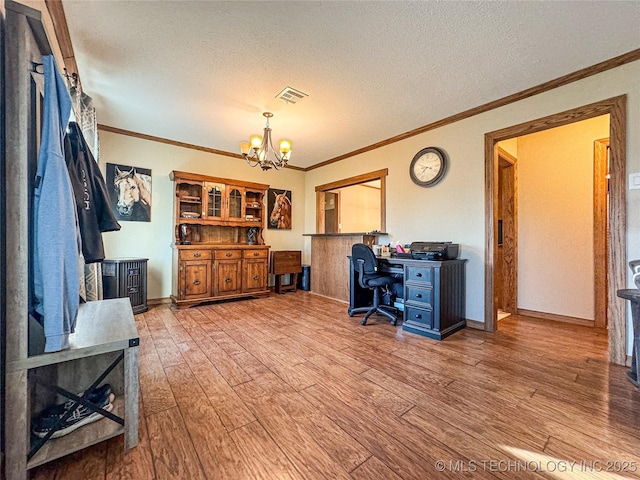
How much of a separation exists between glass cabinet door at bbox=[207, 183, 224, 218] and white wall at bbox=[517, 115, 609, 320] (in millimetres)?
4595

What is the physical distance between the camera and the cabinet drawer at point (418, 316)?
2.77 metres

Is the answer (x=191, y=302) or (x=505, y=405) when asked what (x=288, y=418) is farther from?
(x=191, y=302)

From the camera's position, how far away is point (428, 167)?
3.57m

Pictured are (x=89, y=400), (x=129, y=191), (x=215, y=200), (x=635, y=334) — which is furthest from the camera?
(x=215, y=200)

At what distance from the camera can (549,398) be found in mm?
1654

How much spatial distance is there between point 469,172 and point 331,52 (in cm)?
212

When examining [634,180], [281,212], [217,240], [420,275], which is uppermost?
[281,212]

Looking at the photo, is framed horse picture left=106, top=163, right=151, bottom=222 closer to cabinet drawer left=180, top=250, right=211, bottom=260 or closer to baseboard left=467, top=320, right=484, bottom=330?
cabinet drawer left=180, top=250, right=211, bottom=260

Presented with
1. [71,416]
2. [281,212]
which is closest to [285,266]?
[281,212]

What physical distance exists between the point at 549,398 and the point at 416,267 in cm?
149

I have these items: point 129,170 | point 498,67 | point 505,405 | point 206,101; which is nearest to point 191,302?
point 129,170

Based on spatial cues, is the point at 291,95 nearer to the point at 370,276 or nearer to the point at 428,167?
the point at 428,167

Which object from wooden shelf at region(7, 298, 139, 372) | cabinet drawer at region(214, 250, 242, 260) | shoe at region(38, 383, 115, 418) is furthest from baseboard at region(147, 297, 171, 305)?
shoe at region(38, 383, 115, 418)

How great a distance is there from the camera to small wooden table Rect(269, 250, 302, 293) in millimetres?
5008
